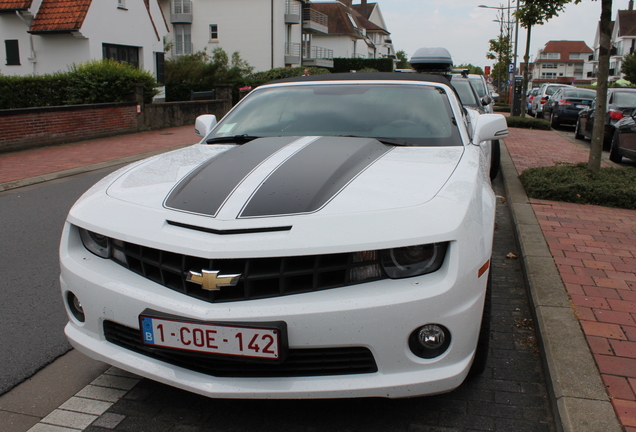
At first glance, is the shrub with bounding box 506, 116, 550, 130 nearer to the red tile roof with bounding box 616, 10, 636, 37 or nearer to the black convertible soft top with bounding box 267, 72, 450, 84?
the black convertible soft top with bounding box 267, 72, 450, 84

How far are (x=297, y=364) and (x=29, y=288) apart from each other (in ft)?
9.56

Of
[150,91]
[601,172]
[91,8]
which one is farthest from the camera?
[91,8]

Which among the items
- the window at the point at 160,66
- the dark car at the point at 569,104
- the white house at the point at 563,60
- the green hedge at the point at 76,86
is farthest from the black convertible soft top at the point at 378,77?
the white house at the point at 563,60

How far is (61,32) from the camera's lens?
74.5ft

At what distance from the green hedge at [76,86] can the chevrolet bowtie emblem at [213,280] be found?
14457mm

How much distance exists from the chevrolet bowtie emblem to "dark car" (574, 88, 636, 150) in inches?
521

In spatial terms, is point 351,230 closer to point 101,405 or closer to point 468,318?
point 468,318

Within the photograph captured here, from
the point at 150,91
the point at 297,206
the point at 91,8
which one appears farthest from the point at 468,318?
the point at 91,8

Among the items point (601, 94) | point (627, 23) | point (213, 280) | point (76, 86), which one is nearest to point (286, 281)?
point (213, 280)

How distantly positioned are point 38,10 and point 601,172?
22226mm

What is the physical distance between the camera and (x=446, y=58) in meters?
13.7

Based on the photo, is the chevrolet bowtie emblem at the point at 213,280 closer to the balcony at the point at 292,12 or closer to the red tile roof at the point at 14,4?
the red tile roof at the point at 14,4

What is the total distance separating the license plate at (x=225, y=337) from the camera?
7.47 feet

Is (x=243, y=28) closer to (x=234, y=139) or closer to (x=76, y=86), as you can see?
(x=76, y=86)
